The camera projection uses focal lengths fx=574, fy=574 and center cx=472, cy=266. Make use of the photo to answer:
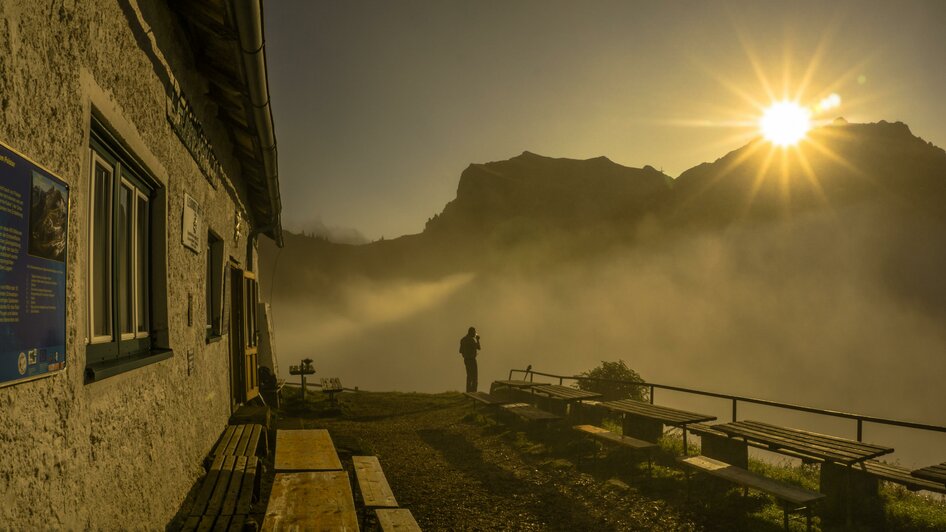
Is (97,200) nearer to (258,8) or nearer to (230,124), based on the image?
(258,8)

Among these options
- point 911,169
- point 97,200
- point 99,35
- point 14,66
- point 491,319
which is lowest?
point 491,319

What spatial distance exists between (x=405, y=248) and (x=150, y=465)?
119 metres

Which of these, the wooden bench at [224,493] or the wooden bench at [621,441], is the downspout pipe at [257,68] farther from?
the wooden bench at [621,441]

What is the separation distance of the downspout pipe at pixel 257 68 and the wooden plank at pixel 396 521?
3.11 m

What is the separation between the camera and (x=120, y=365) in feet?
8.99

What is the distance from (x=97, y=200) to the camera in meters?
2.83

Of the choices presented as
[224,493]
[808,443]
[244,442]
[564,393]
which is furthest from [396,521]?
[564,393]

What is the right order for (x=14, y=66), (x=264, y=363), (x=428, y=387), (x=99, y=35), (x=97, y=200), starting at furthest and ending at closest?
(x=428, y=387) < (x=264, y=363) < (x=97, y=200) < (x=99, y=35) < (x=14, y=66)

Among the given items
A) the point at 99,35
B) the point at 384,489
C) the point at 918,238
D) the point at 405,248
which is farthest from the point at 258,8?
the point at 405,248

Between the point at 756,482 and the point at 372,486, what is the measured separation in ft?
11.8

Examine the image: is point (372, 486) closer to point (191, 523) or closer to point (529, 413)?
point (191, 523)

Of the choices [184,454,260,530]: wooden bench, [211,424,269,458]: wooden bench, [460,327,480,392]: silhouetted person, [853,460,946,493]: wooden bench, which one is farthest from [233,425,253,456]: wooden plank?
[460,327,480,392]: silhouetted person

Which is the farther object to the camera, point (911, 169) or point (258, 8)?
point (911, 169)

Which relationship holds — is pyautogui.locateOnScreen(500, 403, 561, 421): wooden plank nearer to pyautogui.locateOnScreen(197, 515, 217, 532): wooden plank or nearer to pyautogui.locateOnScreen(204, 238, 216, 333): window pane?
pyautogui.locateOnScreen(204, 238, 216, 333): window pane
